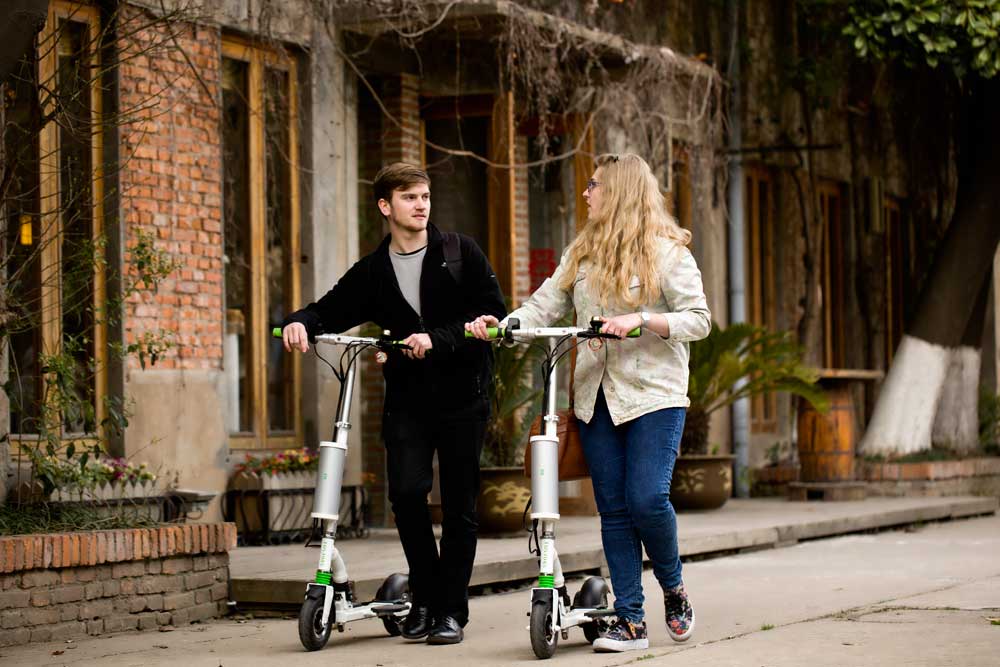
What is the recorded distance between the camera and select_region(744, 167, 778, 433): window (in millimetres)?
17828

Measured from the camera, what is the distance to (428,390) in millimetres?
7105

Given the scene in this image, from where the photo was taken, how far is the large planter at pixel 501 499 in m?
11.2

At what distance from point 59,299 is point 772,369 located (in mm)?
6718

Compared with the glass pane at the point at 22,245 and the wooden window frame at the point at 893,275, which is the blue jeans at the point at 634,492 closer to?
the glass pane at the point at 22,245

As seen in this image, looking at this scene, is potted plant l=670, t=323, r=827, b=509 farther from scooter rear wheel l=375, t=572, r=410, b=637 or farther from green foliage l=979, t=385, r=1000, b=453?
scooter rear wheel l=375, t=572, r=410, b=637

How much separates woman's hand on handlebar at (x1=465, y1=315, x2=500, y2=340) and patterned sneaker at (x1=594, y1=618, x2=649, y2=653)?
1.25m

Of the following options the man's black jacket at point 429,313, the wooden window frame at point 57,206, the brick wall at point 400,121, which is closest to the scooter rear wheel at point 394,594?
the man's black jacket at point 429,313

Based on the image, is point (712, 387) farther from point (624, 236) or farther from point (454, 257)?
point (624, 236)

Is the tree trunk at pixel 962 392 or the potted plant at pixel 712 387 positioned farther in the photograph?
the tree trunk at pixel 962 392

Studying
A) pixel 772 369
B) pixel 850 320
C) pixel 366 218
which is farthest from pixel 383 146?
pixel 850 320

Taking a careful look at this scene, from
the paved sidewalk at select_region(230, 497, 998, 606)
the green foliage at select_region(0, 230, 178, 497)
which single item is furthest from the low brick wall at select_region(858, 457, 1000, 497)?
the green foliage at select_region(0, 230, 178, 497)

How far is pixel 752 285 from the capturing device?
17922 millimetres

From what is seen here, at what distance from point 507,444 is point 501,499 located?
1.77ft

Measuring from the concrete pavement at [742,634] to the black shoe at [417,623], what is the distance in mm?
73
